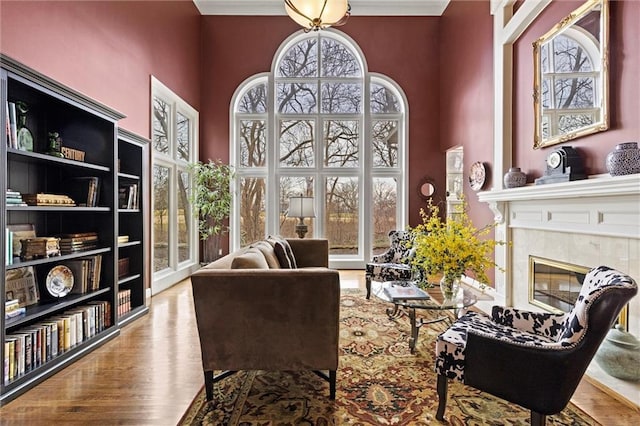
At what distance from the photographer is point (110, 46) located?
3.65 metres

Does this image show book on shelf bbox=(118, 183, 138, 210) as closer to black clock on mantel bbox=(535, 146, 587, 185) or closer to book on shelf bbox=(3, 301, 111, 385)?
book on shelf bbox=(3, 301, 111, 385)

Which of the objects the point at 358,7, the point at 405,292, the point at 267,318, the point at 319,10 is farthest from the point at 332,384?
the point at 358,7

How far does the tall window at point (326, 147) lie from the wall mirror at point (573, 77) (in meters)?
3.09

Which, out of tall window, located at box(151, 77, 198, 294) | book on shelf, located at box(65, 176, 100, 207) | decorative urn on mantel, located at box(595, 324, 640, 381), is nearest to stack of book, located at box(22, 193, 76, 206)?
book on shelf, located at box(65, 176, 100, 207)

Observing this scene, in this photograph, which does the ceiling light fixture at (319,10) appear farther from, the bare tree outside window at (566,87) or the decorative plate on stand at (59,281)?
the decorative plate on stand at (59,281)

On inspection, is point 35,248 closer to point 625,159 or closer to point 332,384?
point 332,384

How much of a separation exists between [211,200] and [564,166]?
4.89 meters

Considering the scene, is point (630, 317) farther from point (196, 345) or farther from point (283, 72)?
point (283, 72)

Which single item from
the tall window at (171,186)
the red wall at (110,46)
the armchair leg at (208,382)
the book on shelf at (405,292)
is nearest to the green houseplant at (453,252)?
the book on shelf at (405,292)

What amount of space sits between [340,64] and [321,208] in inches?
108

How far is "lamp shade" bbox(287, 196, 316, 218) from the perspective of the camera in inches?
206

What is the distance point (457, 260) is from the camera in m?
2.55

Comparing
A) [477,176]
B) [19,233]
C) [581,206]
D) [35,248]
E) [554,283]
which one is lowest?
[554,283]

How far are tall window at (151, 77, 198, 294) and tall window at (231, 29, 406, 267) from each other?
2.68 ft
